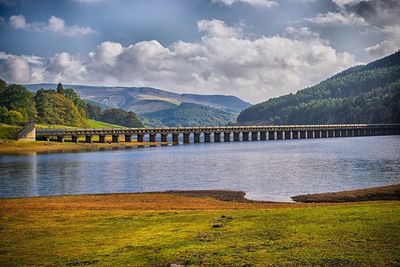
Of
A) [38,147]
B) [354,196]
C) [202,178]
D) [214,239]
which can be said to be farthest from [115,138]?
[214,239]

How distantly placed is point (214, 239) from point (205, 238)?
0.53m

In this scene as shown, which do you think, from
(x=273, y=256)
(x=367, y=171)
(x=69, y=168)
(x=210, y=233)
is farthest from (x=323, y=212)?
(x=69, y=168)

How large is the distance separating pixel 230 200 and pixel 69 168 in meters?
44.6

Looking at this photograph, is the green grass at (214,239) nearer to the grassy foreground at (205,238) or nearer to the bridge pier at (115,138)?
the grassy foreground at (205,238)

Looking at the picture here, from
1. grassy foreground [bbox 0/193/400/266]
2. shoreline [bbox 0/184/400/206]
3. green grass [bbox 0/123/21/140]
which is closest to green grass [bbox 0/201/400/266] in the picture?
grassy foreground [bbox 0/193/400/266]

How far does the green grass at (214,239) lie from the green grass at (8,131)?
11877 centimetres

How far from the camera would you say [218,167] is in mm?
79938

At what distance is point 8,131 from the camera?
5645 inches

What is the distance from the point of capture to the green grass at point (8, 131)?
458ft

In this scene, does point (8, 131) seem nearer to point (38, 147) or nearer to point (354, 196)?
point (38, 147)

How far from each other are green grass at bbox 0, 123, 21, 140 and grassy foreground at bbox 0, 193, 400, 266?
115885 mm

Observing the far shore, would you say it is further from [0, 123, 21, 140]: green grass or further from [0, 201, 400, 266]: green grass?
[0, 201, 400, 266]: green grass

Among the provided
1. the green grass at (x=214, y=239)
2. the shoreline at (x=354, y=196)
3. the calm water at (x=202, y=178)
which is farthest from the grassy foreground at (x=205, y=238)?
the calm water at (x=202, y=178)

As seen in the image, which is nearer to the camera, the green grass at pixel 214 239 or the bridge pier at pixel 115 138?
the green grass at pixel 214 239
